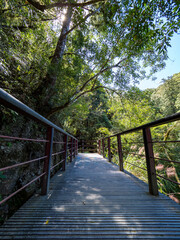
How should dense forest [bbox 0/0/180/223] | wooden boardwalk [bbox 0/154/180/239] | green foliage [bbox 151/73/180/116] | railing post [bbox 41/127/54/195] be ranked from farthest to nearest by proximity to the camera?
green foliage [bbox 151/73/180/116], dense forest [bbox 0/0/180/223], railing post [bbox 41/127/54/195], wooden boardwalk [bbox 0/154/180/239]

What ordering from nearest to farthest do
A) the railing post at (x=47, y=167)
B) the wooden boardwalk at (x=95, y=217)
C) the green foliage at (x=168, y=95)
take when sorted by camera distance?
the wooden boardwalk at (x=95, y=217)
the railing post at (x=47, y=167)
the green foliage at (x=168, y=95)

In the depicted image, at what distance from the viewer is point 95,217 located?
3.25 feet

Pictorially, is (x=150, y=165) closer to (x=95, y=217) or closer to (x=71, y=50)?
(x=95, y=217)

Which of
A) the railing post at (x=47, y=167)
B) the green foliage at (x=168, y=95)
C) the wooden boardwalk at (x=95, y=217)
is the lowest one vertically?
the wooden boardwalk at (x=95, y=217)

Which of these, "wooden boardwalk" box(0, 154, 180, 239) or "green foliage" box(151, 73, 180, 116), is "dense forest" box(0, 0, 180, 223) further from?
"green foliage" box(151, 73, 180, 116)

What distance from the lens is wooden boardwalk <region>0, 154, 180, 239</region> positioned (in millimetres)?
806

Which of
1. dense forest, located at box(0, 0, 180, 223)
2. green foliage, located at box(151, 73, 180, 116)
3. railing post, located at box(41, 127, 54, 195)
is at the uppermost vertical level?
green foliage, located at box(151, 73, 180, 116)

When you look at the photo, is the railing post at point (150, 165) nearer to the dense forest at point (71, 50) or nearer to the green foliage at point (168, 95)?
the dense forest at point (71, 50)

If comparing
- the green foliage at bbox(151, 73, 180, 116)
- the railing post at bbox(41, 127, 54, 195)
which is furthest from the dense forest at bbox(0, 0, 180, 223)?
the green foliage at bbox(151, 73, 180, 116)

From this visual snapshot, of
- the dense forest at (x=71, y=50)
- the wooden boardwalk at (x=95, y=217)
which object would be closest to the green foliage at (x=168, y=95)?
the dense forest at (x=71, y=50)

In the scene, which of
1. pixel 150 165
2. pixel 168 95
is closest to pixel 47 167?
pixel 150 165

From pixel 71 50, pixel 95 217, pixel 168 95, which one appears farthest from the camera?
pixel 168 95

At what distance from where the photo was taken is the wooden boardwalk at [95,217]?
2.64 feet

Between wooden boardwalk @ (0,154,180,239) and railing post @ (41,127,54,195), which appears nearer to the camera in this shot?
wooden boardwalk @ (0,154,180,239)
